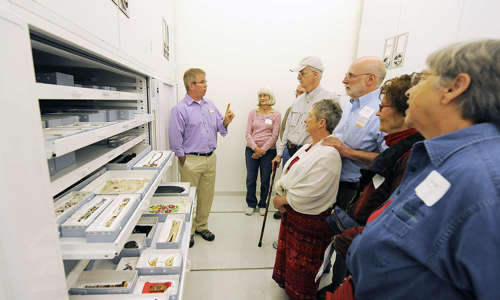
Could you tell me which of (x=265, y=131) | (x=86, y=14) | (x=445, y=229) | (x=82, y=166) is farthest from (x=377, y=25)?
(x=82, y=166)

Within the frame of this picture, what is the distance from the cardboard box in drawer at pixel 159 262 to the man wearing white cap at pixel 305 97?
193 centimetres

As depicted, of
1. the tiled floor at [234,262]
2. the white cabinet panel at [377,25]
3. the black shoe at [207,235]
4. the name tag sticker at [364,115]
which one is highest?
the white cabinet panel at [377,25]

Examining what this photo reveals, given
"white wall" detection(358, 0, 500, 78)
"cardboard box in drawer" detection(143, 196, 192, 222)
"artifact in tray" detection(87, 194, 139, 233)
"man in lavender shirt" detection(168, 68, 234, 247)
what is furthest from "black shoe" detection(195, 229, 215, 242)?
"white wall" detection(358, 0, 500, 78)

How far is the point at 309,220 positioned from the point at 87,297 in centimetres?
136

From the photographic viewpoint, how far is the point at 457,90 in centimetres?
67

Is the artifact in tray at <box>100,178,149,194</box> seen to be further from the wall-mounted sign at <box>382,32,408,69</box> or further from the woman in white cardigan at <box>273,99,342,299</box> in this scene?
the wall-mounted sign at <box>382,32,408,69</box>

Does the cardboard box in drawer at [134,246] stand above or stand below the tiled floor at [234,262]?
above

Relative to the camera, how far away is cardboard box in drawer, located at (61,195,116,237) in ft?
2.52

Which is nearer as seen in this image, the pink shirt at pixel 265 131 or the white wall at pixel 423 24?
the white wall at pixel 423 24

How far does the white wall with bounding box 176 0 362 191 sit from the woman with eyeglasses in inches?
105

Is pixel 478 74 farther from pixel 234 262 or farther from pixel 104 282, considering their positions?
pixel 234 262

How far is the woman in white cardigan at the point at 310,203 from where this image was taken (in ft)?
5.19

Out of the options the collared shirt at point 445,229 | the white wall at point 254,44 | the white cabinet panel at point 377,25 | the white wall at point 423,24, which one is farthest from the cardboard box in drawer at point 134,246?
the white cabinet panel at point 377,25

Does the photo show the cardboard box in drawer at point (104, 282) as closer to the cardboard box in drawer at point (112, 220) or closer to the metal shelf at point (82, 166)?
the cardboard box in drawer at point (112, 220)
